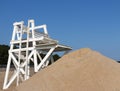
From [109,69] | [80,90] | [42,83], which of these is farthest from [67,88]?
[109,69]

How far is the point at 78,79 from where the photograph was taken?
1130 cm

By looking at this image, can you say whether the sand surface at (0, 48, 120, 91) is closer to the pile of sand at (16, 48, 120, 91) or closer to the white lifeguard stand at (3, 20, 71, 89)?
the pile of sand at (16, 48, 120, 91)

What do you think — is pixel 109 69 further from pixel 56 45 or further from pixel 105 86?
pixel 56 45

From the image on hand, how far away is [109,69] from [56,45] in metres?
4.90

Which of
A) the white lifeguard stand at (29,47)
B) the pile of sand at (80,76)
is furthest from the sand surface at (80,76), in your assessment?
the white lifeguard stand at (29,47)

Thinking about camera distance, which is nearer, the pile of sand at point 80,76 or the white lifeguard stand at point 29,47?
the pile of sand at point 80,76

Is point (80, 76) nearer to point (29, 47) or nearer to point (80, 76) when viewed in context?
point (80, 76)

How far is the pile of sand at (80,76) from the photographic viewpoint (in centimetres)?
1077

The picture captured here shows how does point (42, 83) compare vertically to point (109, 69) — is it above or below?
below

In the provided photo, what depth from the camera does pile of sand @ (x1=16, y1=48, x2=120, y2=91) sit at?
424 inches

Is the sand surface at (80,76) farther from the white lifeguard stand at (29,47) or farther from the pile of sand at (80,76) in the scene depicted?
the white lifeguard stand at (29,47)

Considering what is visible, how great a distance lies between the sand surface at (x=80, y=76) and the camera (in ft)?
35.3

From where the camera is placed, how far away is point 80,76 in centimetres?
1147

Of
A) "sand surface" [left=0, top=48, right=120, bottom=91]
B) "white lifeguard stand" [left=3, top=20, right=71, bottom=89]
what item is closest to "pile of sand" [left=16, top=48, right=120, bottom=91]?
"sand surface" [left=0, top=48, right=120, bottom=91]
